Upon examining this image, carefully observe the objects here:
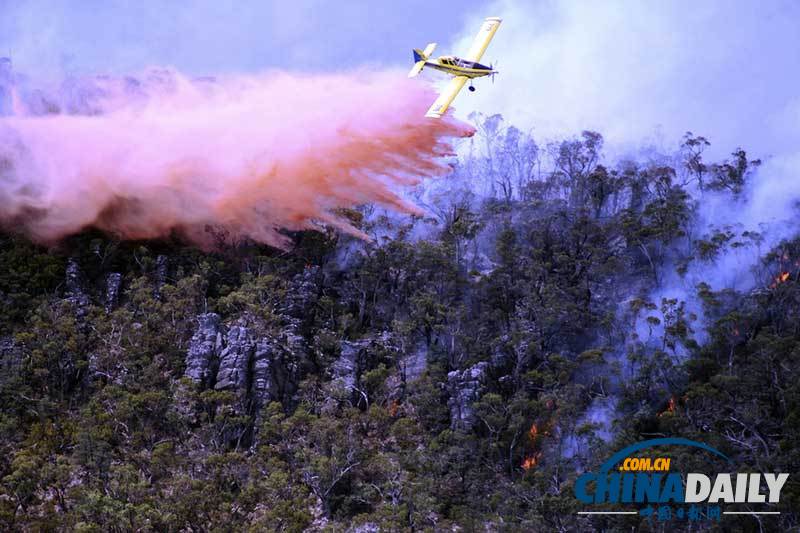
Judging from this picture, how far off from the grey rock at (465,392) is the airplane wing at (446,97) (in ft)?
40.3

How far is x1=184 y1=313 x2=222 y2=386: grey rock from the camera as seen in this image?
212 feet

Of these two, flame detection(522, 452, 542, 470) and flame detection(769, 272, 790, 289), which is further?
flame detection(769, 272, 790, 289)

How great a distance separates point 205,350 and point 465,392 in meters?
12.7

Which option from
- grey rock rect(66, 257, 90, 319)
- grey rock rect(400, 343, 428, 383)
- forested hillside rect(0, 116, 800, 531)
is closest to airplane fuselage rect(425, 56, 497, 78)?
forested hillside rect(0, 116, 800, 531)

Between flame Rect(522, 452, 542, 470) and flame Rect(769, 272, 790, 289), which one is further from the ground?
flame Rect(769, 272, 790, 289)

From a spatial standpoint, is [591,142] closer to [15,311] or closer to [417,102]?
[417,102]

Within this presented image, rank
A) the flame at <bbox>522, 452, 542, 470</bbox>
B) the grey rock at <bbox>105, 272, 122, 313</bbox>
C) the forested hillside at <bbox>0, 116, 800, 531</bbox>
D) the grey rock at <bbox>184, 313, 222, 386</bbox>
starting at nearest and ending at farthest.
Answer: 1. the forested hillside at <bbox>0, 116, 800, 531</bbox>
2. the flame at <bbox>522, 452, 542, 470</bbox>
3. the grey rock at <bbox>184, 313, 222, 386</bbox>
4. the grey rock at <bbox>105, 272, 122, 313</bbox>

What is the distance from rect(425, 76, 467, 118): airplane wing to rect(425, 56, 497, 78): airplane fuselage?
386 millimetres

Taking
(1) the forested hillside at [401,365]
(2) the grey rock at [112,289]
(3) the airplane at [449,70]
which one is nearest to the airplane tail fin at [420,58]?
(3) the airplane at [449,70]

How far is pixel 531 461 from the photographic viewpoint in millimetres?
61219

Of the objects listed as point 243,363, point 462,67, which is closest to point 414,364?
point 243,363

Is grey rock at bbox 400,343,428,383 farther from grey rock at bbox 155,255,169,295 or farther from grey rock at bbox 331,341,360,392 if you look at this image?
grey rock at bbox 155,255,169,295

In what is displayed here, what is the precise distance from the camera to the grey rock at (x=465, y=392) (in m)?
62.8

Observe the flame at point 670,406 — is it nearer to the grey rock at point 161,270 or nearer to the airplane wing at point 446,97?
the airplane wing at point 446,97
